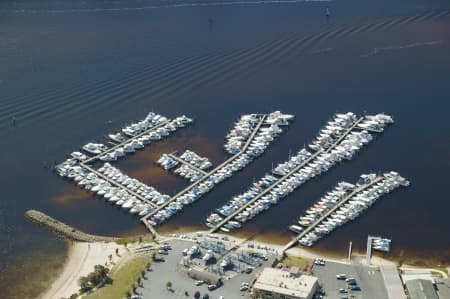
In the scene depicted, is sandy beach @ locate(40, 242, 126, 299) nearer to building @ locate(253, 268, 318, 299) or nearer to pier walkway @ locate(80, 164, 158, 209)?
pier walkway @ locate(80, 164, 158, 209)

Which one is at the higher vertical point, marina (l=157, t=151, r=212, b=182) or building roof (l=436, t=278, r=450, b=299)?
marina (l=157, t=151, r=212, b=182)

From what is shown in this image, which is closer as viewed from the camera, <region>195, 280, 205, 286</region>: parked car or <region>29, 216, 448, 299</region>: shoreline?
<region>195, 280, 205, 286</region>: parked car

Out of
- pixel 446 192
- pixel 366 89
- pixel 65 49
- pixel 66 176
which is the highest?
pixel 65 49

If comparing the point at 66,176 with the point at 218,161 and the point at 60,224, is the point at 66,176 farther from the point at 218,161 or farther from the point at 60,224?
the point at 218,161

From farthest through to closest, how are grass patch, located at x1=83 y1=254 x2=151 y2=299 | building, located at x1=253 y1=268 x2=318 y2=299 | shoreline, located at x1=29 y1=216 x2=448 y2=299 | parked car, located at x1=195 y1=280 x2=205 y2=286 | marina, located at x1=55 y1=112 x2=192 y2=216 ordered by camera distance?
marina, located at x1=55 y1=112 x2=192 y2=216
shoreline, located at x1=29 y1=216 x2=448 y2=299
parked car, located at x1=195 y1=280 x2=205 y2=286
grass patch, located at x1=83 y1=254 x2=151 y2=299
building, located at x1=253 y1=268 x2=318 y2=299

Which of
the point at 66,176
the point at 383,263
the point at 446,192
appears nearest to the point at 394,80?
the point at 446,192

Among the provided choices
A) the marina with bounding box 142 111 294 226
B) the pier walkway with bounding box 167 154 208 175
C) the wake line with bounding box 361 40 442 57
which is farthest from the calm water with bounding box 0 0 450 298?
the pier walkway with bounding box 167 154 208 175

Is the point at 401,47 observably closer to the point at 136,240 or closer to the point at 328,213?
the point at 328,213

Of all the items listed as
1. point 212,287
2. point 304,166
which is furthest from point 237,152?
point 212,287
